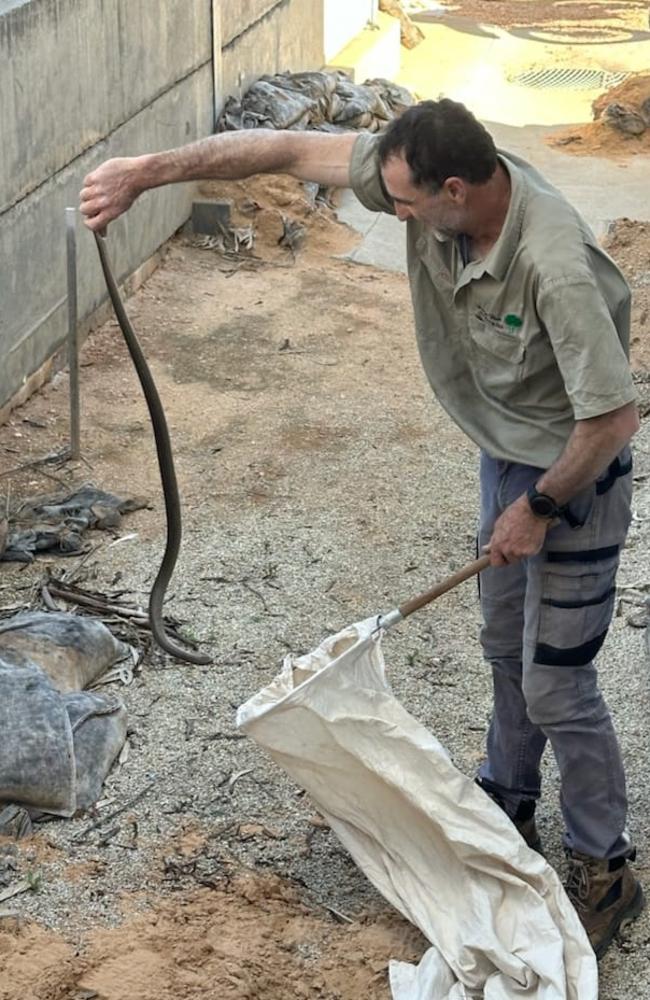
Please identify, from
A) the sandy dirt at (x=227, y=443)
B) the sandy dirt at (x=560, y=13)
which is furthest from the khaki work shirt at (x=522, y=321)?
the sandy dirt at (x=560, y=13)

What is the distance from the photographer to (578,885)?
369cm

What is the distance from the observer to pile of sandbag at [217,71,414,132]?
11.0 metres

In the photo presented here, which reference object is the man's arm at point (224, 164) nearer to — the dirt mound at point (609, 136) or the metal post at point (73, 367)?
the metal post at point (73, 367)

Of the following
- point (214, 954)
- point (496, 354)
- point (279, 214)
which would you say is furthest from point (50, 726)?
Answer: point (279, 214)

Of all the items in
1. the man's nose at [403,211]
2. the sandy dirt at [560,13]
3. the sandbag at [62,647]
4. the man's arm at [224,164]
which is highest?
the man's nose at [403,211]

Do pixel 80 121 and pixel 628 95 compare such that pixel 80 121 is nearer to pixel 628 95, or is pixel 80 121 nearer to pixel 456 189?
pixel 456 189

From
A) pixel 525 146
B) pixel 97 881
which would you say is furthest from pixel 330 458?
pixel 525 146

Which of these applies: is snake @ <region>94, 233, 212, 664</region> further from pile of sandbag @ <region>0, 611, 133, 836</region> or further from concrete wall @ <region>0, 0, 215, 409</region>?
concrete wall @ <region>0, 0, 215, 409</region>

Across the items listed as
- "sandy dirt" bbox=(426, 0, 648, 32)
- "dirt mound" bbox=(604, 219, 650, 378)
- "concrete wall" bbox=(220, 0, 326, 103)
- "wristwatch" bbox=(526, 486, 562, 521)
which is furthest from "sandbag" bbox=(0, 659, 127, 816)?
"sandy dirt" bbox=(426, 0, 648, 32)

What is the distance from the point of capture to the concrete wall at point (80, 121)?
283 inches

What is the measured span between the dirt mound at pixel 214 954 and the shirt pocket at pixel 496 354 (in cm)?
138

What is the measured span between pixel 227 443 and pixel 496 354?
384cm

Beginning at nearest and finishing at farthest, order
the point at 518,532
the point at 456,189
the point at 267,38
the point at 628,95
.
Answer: the point at 456,189, the point at 518,532, the point at 267,38, the point at 628,95

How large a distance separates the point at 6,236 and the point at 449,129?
4.37 m
